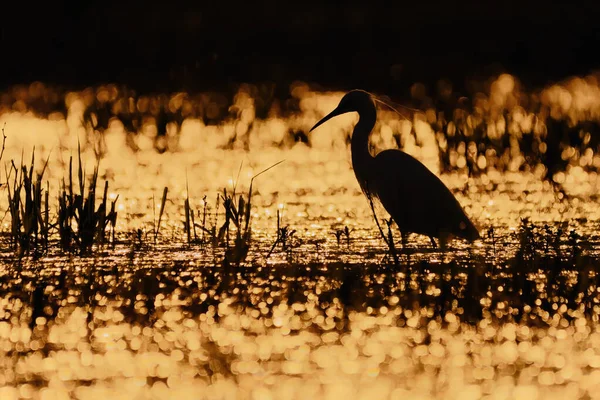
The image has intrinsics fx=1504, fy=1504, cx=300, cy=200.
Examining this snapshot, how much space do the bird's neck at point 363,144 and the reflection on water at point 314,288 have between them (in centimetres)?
35

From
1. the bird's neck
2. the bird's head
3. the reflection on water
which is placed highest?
the bird's head

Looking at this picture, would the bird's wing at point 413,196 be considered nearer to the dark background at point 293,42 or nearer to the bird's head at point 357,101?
the bird's head at point 357,101

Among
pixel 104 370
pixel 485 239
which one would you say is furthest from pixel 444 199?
pixel 104 370

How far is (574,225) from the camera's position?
910 cm

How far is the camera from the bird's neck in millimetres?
9414

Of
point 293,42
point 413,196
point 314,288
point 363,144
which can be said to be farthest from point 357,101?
point 293,42

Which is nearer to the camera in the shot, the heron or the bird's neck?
the heron

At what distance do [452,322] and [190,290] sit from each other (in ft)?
4.65

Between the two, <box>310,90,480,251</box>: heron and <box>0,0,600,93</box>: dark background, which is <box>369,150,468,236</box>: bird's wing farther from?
<box>0,0,600,93</box>: dark background

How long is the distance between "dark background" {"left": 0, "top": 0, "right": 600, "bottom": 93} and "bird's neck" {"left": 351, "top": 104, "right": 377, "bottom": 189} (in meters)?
8.46

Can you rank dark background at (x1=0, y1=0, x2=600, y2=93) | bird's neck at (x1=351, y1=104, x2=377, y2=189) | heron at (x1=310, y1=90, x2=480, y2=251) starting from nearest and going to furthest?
heron at (x1=310, y1=90, x2=480, y2=251) → bird's neck at (x1=351, y1=104, x2=377, y2=189) → dark background at (x1=0, y1=0, x2=600, y2=93)

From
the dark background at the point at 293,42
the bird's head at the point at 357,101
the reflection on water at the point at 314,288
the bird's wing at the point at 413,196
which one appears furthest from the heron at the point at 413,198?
the dark background at the point at 293,42

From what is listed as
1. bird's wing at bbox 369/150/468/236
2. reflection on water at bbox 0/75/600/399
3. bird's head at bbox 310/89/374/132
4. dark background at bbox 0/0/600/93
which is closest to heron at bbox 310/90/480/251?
bird's wing at bbox 369/150/468/236

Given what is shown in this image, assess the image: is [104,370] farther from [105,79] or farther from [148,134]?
[105,79]
